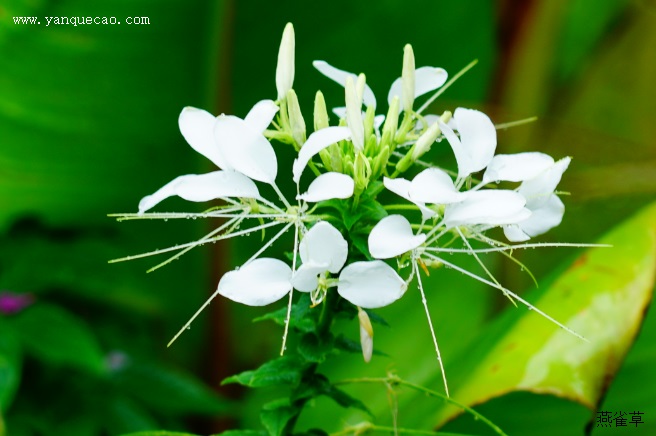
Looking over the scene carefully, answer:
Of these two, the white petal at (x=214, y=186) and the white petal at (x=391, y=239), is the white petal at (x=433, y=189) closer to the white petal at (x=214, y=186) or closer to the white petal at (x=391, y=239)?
the white petal at (x=391, y=239)

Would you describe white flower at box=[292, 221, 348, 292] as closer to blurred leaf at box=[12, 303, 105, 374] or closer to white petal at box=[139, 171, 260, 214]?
white petal at box=[139, 171, 260, 214]

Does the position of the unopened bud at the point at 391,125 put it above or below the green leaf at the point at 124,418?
above

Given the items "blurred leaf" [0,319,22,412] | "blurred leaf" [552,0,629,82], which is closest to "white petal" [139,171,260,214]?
"blurred leaf" [0,319,22,412]

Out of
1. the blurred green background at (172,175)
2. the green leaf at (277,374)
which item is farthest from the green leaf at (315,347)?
the blurred green background at (172,175)

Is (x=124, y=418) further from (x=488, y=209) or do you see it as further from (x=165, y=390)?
(x=488, y=209)

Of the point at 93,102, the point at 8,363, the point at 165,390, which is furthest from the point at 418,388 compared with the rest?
the point at 93,102

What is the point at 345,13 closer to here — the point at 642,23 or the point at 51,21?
the point at 51,21

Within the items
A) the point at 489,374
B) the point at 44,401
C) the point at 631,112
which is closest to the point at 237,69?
the point at 44,401
